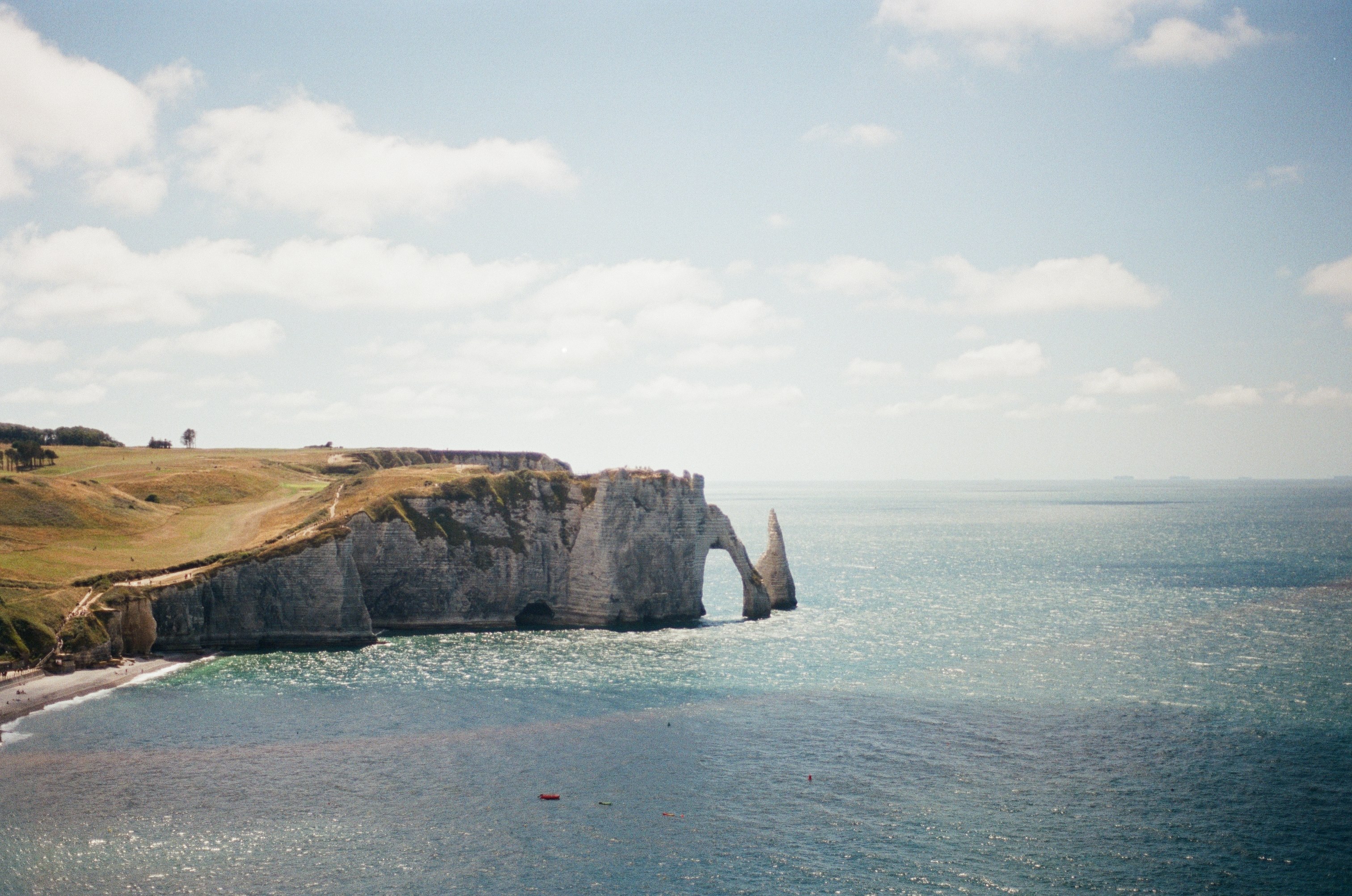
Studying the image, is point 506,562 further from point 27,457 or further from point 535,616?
point 27,457

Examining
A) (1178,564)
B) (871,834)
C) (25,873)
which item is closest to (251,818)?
(25,873)

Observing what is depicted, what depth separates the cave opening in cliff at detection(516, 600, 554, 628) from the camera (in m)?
84.8

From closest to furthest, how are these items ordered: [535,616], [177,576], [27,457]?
[177,576]
[535,616]
[27,457]

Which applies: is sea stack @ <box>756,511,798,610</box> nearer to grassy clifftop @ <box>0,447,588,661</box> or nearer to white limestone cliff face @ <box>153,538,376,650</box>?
grassy clifftop @ <box>0,447,588,661</box>

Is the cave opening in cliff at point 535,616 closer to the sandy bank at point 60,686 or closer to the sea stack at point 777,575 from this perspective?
the sea stack at point 777,575

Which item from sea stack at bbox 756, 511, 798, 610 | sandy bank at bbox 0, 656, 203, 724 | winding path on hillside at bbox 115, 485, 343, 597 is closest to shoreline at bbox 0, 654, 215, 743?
sandy bank at bbox 0, 656, 203, 724

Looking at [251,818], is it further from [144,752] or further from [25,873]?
[144,752]

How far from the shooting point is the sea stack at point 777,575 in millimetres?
94625

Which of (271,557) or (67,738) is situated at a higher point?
(271,557)

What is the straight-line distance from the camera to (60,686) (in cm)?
5722

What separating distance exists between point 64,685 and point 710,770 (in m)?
43.6

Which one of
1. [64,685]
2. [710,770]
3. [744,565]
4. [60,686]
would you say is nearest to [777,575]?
[744,565]

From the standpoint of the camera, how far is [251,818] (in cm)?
3878

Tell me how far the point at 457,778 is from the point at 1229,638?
67.6m
